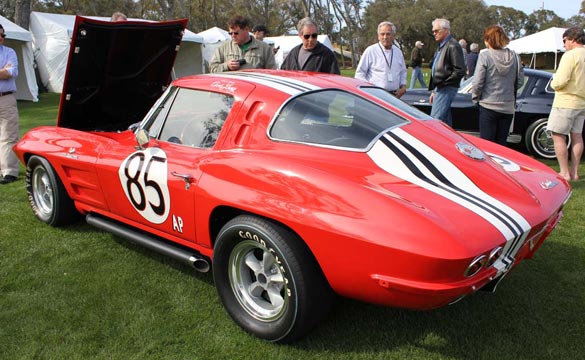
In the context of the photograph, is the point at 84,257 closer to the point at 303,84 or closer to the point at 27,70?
the point at 303,84

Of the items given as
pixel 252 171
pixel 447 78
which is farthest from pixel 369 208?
pixel 447 78

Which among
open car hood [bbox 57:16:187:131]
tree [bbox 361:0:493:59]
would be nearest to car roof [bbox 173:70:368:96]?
open car hood [bbox 57:16:187:131]

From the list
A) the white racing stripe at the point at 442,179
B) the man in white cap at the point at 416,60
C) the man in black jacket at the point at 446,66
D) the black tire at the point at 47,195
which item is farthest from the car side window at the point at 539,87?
the black tire at the point at 47,195

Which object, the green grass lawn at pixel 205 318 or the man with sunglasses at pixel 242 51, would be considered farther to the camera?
the man with sunglasses at pixel 242 51

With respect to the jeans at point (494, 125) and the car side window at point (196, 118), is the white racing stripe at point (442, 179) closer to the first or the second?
the car side window at point (196, 118)

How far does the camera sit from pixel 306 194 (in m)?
2.36

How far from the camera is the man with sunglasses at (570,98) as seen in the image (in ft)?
17.5

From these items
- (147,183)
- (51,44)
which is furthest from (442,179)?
(51,44)

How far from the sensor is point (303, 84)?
3.11 metres

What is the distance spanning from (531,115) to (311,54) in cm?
356

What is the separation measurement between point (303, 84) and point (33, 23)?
56.9 ft

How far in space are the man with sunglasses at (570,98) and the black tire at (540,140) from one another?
131 cm

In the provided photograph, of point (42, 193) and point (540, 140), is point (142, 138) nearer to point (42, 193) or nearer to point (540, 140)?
point (42, 193)

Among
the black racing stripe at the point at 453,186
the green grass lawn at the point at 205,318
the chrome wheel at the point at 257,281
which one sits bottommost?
the green grass lawn at the point at 205,318
